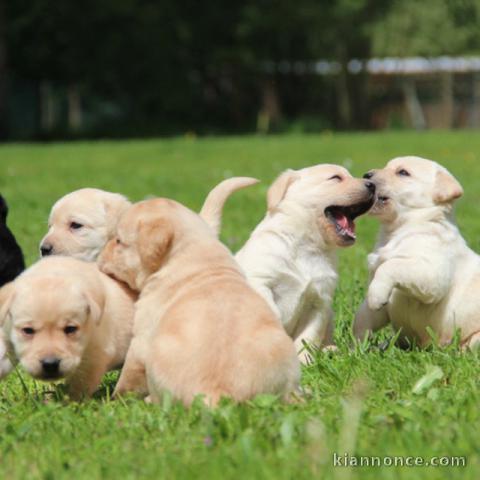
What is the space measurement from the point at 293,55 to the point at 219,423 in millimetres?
36441

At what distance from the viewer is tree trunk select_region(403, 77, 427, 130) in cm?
4325

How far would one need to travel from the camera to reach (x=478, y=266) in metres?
5.06

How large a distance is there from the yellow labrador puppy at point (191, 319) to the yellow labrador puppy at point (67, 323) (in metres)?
0.15

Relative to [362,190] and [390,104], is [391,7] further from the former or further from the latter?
[362,190]

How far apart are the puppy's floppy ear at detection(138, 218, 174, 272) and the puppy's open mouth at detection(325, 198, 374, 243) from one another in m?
1.09

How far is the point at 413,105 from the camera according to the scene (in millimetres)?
44156

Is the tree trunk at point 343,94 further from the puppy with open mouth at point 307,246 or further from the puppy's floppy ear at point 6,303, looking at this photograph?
the puppy's floppy ear at point 6,303

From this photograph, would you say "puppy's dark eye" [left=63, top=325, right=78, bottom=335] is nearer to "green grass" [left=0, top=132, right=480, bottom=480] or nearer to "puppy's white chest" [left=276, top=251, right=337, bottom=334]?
"green grass" [left=0, top=132, right=480, bottom=480]

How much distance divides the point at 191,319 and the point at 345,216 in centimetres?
147

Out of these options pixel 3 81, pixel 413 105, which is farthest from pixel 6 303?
pixel 413 105

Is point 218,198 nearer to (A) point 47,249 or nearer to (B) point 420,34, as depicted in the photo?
(A) point 47,249

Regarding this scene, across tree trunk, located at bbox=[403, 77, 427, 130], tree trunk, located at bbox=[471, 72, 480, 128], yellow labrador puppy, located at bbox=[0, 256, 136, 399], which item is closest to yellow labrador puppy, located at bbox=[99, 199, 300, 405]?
yellow labrador puppy, located at bbox=[0, 256, 136, 399]

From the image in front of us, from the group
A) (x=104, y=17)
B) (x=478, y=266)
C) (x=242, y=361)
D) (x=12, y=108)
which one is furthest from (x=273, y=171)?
(x=12, y=108)

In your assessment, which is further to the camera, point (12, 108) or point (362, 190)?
point (12, 108)
